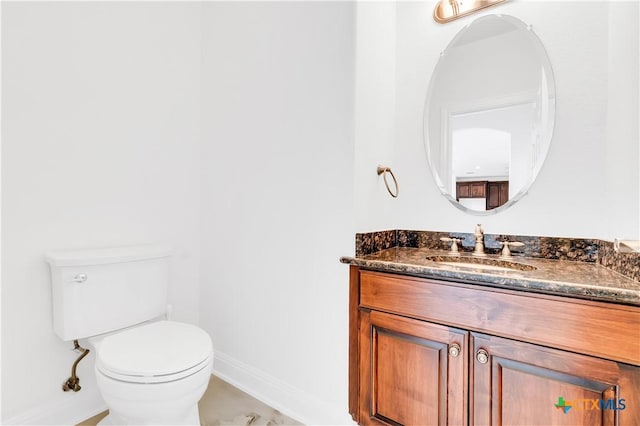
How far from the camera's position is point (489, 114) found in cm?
153

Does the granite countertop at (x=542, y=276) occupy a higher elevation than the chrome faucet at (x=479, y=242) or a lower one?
lower

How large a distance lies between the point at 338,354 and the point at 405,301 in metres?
0.45

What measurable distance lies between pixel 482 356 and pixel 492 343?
5 cm

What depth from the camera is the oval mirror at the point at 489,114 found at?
4.63 ft

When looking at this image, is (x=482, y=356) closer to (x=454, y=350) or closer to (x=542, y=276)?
(x=454, y=350)

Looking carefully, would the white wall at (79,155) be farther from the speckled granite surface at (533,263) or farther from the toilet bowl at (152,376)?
the speckled granite surface at (533,263)

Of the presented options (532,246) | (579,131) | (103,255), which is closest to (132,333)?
(103,255)

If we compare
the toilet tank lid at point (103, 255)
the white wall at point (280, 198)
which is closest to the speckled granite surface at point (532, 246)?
the white wall at point (280, 198)

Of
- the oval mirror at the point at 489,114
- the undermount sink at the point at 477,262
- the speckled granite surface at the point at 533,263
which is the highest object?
the oval mirror at the point at 489,114

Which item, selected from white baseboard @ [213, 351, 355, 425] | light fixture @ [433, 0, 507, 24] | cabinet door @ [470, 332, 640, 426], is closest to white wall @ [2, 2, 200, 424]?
white baseboard @ [213, 351, 355, 425]

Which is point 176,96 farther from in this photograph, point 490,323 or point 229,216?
point 490,323

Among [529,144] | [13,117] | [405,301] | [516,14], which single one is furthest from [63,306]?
[516,14]

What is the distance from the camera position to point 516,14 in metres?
1.45

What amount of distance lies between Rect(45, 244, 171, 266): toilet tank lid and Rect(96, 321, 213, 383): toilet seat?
33cm
